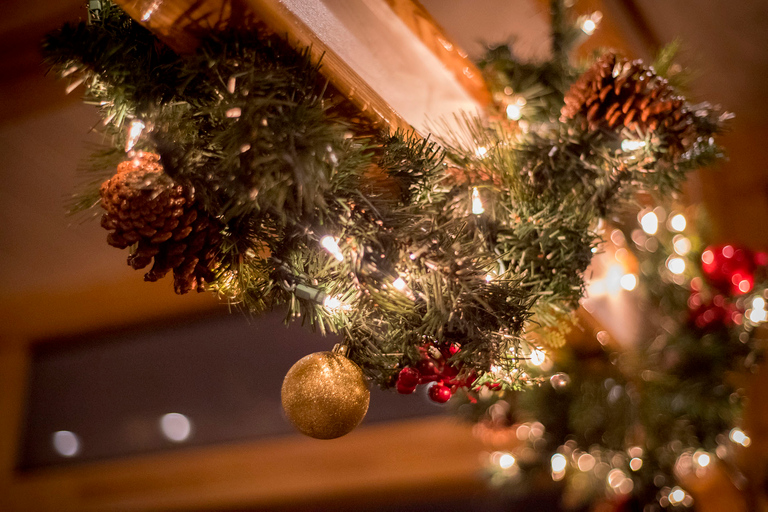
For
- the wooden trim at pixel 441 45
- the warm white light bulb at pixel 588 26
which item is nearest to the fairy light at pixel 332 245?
the wooden trim at pixel 441 45

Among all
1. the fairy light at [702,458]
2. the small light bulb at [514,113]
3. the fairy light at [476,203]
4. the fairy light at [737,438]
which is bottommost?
the fairy light at [702,458]

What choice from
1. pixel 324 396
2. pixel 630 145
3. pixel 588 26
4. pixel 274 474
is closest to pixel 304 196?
pixel 324 396

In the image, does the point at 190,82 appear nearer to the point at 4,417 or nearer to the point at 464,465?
the point at 464,465

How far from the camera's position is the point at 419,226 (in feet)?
1.75

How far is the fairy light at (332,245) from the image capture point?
1.64 ft

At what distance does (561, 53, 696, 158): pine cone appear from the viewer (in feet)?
2.23

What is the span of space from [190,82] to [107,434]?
2.17 meters

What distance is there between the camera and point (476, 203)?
→ 25.3 inches

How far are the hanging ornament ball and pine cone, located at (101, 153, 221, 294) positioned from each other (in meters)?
0.12

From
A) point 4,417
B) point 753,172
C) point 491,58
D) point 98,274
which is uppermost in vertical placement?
point 753,172

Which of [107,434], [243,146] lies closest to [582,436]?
[243,146]

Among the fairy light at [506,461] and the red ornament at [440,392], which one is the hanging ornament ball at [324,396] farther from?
the fairy light at [506,461]

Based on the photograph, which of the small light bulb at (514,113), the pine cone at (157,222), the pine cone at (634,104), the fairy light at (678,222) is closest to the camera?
the pine cone at (157,222)

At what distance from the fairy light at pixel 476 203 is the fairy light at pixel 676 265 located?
3.12 feet
